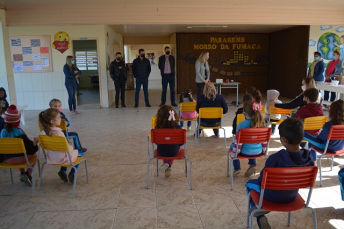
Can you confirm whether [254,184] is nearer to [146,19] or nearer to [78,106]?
[146,19]

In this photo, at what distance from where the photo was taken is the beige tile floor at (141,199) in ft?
9.50

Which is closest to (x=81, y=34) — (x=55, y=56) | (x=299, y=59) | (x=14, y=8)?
(x=55, y=56)

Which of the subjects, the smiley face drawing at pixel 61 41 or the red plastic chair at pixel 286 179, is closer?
the red plastic chair at pixel 286 179

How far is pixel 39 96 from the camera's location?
9375 mm

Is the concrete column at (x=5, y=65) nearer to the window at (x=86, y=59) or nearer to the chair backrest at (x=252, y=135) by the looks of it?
the chair backrest at (x=252, y=135)

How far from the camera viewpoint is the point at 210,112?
4.92 m

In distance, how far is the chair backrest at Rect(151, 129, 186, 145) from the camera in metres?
3.39

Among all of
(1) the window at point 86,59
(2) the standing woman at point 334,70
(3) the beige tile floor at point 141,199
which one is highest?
(1) the window at point 86,59

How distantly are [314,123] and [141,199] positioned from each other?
243 cm

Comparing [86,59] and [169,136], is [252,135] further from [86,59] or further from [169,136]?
[86,59]

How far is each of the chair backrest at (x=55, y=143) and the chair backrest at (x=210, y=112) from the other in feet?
7.62

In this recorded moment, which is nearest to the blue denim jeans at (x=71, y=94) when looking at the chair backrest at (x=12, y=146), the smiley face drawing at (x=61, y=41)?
the smiley face drawing at (x=61, y=41)

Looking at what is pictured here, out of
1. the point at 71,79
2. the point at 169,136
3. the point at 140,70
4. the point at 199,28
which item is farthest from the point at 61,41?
the point at 169,136

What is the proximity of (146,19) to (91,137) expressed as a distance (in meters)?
4.33
